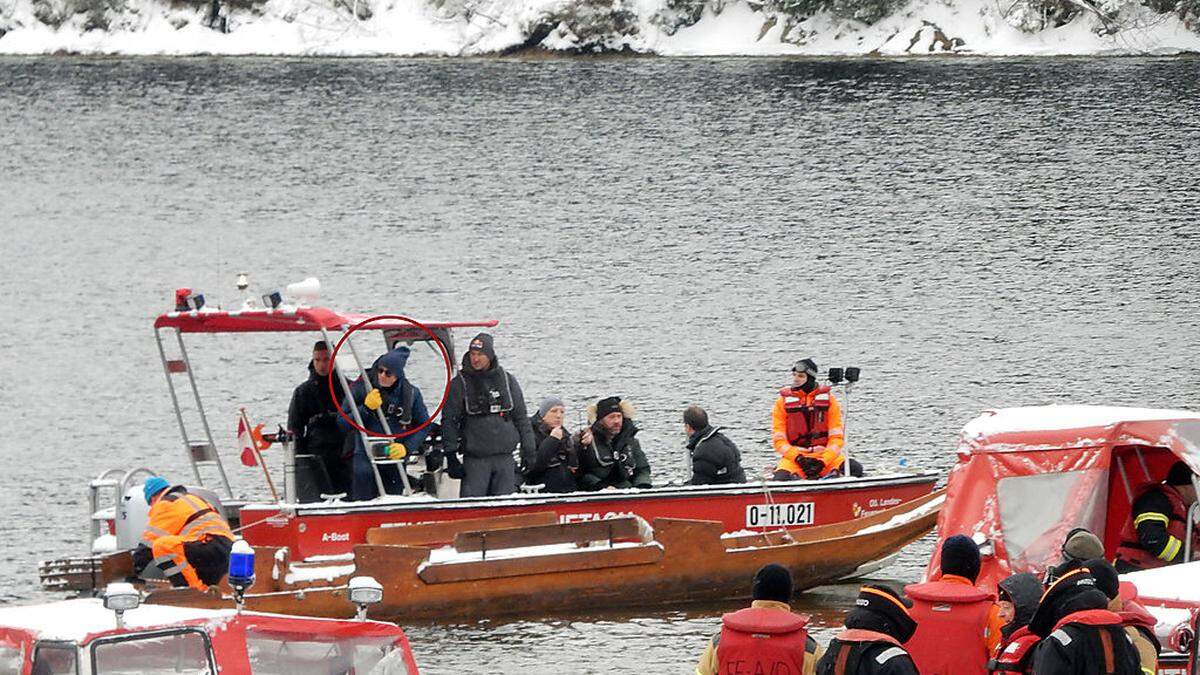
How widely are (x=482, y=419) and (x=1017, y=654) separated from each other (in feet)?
25.9

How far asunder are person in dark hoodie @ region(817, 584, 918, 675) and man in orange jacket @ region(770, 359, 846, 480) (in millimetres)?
8347

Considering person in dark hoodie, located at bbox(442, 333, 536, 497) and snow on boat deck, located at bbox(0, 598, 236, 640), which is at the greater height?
snow on boat deck, located at bbox(0, 598, 236, 640)

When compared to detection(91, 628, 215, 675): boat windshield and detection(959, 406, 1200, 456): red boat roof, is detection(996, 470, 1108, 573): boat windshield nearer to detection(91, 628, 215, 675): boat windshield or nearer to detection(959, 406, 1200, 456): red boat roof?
detection(959, 406, 1200, 456): red boat roof

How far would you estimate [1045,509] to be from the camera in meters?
13.3

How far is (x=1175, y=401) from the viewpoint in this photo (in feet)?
93.2

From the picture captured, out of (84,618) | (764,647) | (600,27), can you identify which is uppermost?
(600,27)

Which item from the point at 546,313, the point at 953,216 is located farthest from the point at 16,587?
the point at 953,216

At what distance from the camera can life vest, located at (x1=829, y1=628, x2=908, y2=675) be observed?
8867mm

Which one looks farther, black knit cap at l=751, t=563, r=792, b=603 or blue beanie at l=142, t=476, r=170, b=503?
blue beanie at l=142, t=476, r=170, b=503

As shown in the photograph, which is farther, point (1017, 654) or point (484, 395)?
point (484, 395)

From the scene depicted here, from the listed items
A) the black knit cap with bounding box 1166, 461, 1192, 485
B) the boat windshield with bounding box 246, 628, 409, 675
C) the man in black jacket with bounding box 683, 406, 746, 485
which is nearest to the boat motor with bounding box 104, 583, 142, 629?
the boat windshield with bounding box 246, 628, 409, 675

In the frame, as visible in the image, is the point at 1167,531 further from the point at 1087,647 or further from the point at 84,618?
the point at 84,618

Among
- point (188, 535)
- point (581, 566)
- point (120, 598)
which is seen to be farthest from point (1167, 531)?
point (120, 598)

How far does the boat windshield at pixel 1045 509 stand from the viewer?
519 inches
